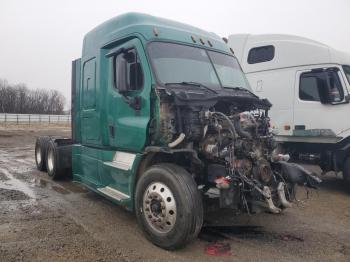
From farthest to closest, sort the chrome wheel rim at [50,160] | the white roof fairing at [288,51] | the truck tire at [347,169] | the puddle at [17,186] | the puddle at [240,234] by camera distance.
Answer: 1. the chrome wheel rim at [50,160]
2. the white roof fairing at [288,51]
3. the truck tire at [347,169]
4. the puddle at [17,186]
5. the puddle at [240,234]

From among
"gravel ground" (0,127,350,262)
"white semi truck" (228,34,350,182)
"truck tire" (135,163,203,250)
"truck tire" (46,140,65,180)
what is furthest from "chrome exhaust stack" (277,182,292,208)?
"truck tire" (46,140,65,180)

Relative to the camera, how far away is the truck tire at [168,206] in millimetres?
4148

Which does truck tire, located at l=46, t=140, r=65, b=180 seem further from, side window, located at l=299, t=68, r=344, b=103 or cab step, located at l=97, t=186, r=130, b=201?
side window, located at l=299, t=68, r=344, b=103

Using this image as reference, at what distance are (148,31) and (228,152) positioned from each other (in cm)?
212

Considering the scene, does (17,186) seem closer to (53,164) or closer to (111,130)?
A: (53,164)

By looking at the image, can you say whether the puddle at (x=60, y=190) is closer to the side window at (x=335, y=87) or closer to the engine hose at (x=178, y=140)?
the engine hose at (x=178, y=140)

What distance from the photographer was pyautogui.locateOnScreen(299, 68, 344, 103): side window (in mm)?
8039

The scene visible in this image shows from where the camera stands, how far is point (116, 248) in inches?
171

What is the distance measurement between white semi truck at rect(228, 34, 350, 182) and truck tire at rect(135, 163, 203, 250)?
15.2ft

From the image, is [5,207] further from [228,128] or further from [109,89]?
[228,128]

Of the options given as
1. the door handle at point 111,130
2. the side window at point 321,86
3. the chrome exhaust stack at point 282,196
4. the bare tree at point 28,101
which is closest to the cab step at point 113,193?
the door handle at point 111,130

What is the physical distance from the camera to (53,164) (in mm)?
8469

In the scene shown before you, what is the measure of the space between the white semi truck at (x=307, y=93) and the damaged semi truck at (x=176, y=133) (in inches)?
119

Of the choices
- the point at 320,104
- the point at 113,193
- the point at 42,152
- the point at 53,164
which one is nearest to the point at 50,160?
the point at 53,164
